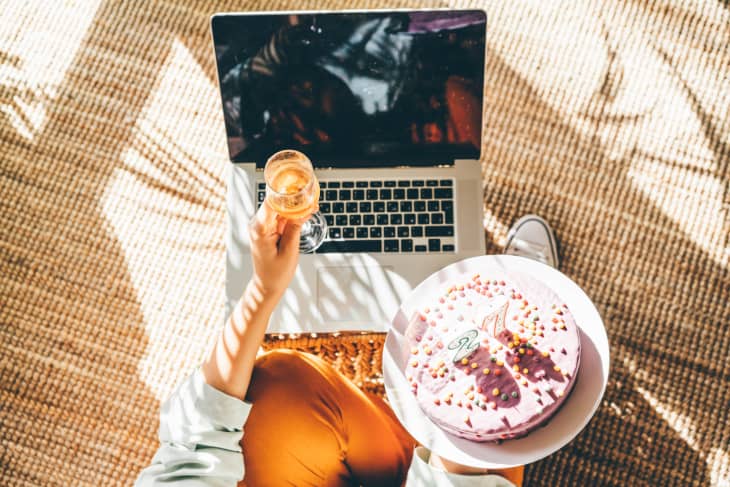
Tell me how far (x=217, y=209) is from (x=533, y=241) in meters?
0.78

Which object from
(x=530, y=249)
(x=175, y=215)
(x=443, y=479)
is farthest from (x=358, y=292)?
(x=175, y=215)

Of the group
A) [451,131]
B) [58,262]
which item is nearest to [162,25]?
[58,262]

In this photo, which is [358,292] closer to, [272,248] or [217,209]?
[272,248]

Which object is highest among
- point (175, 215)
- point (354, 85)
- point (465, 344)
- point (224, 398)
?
point (354, 85)

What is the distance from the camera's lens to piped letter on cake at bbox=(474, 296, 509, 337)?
3.01 feet

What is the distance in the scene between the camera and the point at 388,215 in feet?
3.76

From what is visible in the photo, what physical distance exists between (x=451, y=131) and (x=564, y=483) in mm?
825

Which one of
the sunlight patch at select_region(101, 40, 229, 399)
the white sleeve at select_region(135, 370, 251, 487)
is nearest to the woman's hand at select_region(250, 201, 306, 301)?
the white sleeve at select_region(135, 370, 251, 487)

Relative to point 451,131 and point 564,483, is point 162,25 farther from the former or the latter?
Result: point 564,483

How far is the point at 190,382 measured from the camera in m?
0.93

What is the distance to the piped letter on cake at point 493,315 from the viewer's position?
918 mm

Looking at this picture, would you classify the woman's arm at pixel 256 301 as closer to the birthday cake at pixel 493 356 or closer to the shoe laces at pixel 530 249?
the birthday cake at pixel 493 356

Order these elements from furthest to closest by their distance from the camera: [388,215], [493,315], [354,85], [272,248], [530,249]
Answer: [530,249] → [388,215] → [354,85] → [493,315] → [272,248]

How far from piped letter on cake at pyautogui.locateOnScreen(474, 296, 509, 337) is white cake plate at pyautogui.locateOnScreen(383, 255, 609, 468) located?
0.21ft
